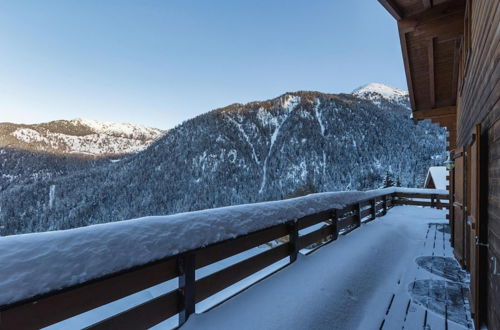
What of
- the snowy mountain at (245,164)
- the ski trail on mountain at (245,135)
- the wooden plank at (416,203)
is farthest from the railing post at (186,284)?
the ski trail on mountain at (245,135)

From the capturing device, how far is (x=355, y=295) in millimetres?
3637

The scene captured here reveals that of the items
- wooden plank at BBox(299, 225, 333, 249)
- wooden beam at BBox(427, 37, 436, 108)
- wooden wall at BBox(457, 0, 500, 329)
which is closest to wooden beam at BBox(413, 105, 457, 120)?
wooden beam at BBox(427, 37, 436, 108)

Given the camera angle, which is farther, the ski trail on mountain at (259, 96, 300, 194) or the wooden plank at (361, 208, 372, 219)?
the ski trail on mountain at (259, 96, 300, 194)

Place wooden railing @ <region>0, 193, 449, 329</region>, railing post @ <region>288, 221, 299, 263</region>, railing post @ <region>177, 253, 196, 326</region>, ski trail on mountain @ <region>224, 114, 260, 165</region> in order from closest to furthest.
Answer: wooden railing @ <region>0, 193, 449, 329</region> < railing post @ <region>177, 253, 196, 326</region> < railing post @ <region>288, 221, 299, 263</region> < ski trail on mountain @ <region>224, 114, 260, 165</region>

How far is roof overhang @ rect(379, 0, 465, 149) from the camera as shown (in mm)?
4721

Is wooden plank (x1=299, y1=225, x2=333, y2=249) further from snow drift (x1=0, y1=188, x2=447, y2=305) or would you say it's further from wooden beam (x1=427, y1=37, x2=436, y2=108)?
wooden beam (x1=427, y1=37, x2=436, y2=108)

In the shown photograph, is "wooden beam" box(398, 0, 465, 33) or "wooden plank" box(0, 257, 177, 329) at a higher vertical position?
"wooden beam" box(398, 0, 465, 33)

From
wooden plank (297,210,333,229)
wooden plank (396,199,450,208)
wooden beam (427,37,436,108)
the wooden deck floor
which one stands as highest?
wooden beam (427,37,436,108)

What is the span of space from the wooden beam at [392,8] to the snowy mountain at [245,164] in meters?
73.4

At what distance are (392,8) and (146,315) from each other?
5650 mm

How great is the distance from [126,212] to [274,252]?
94942mm

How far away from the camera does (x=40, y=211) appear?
97688 mm

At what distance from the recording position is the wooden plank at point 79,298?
156 cm

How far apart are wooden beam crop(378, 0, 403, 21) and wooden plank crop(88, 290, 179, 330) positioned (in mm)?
5178
